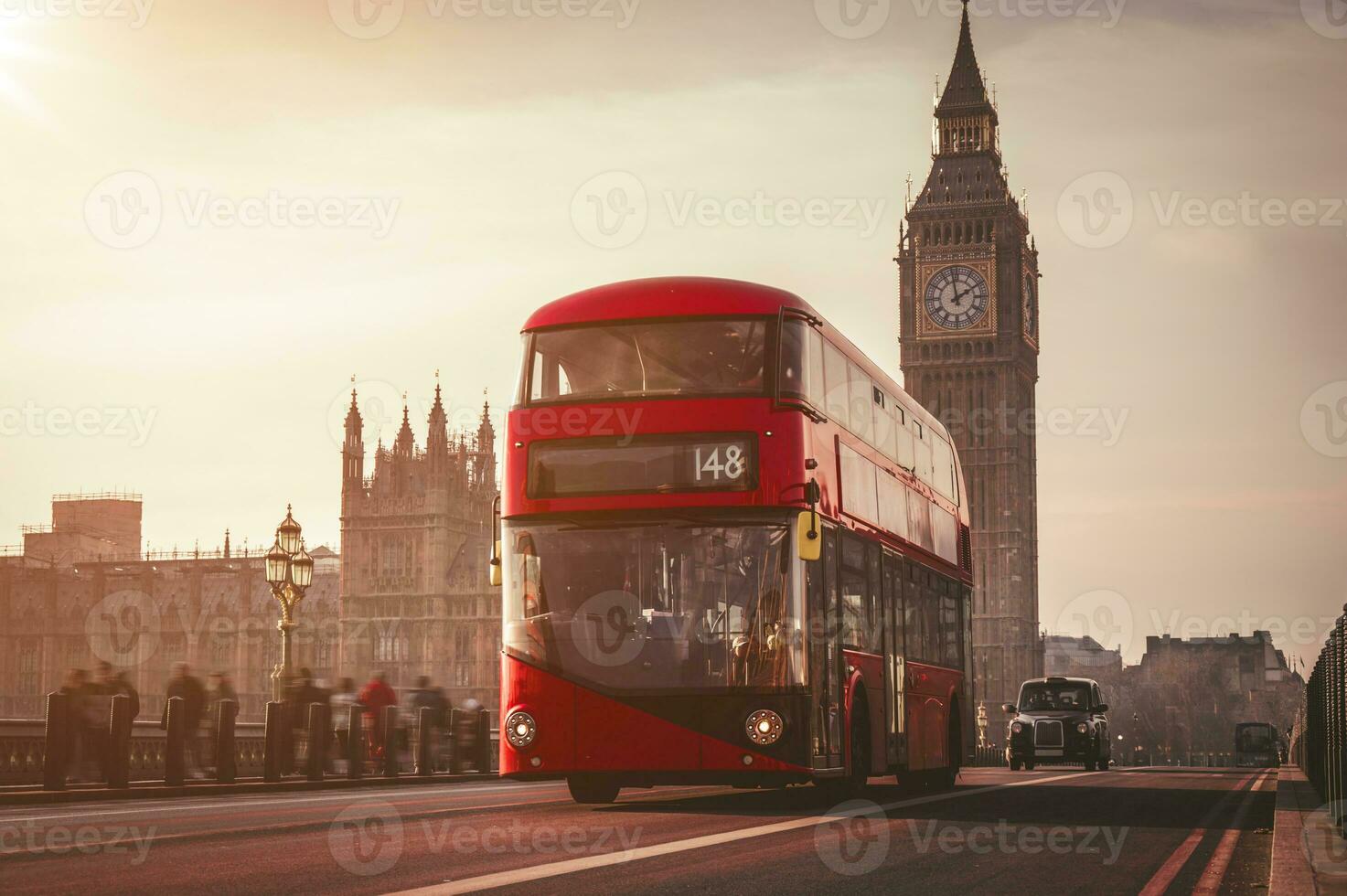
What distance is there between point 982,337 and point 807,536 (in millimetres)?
94569

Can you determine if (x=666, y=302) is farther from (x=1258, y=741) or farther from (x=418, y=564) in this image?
(x=418, y=564)

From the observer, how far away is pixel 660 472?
14.3 metres

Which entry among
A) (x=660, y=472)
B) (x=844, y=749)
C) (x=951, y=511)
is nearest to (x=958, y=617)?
(x=951, y=511)

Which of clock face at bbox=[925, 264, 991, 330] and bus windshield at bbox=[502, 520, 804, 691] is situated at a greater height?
clock face at bbox=[925, 264, 991, 330]

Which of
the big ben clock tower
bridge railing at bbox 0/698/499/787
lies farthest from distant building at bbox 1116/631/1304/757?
bridge railing at bbox 0/698/499/787

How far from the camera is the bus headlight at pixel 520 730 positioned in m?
14.3

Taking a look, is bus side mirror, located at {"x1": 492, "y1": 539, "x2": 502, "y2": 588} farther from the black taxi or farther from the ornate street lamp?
the black taxi

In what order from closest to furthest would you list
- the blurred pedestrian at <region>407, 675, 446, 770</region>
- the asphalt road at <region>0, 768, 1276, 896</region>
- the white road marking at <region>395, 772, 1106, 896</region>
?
the white road marking at <region>395, 772, 1106, 896</region>, the asphalt road at <region>0, 768, 1276, 896</region>, the blurred pedestrian at <region>407, 675, 446, 770</region>

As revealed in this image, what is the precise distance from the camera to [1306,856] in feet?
36.2

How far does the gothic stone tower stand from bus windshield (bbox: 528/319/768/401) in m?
90.7

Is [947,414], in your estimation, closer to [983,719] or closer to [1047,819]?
[983,719]

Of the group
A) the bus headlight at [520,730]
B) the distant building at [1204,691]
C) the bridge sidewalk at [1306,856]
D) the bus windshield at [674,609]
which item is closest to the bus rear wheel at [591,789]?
the bus headlight at [520,730]

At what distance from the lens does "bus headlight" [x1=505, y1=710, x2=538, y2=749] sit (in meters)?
14.3

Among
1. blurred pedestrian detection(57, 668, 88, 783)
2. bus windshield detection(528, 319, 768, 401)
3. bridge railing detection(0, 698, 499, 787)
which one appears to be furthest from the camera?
bridge railing detection(0, 698, 499, 787)
